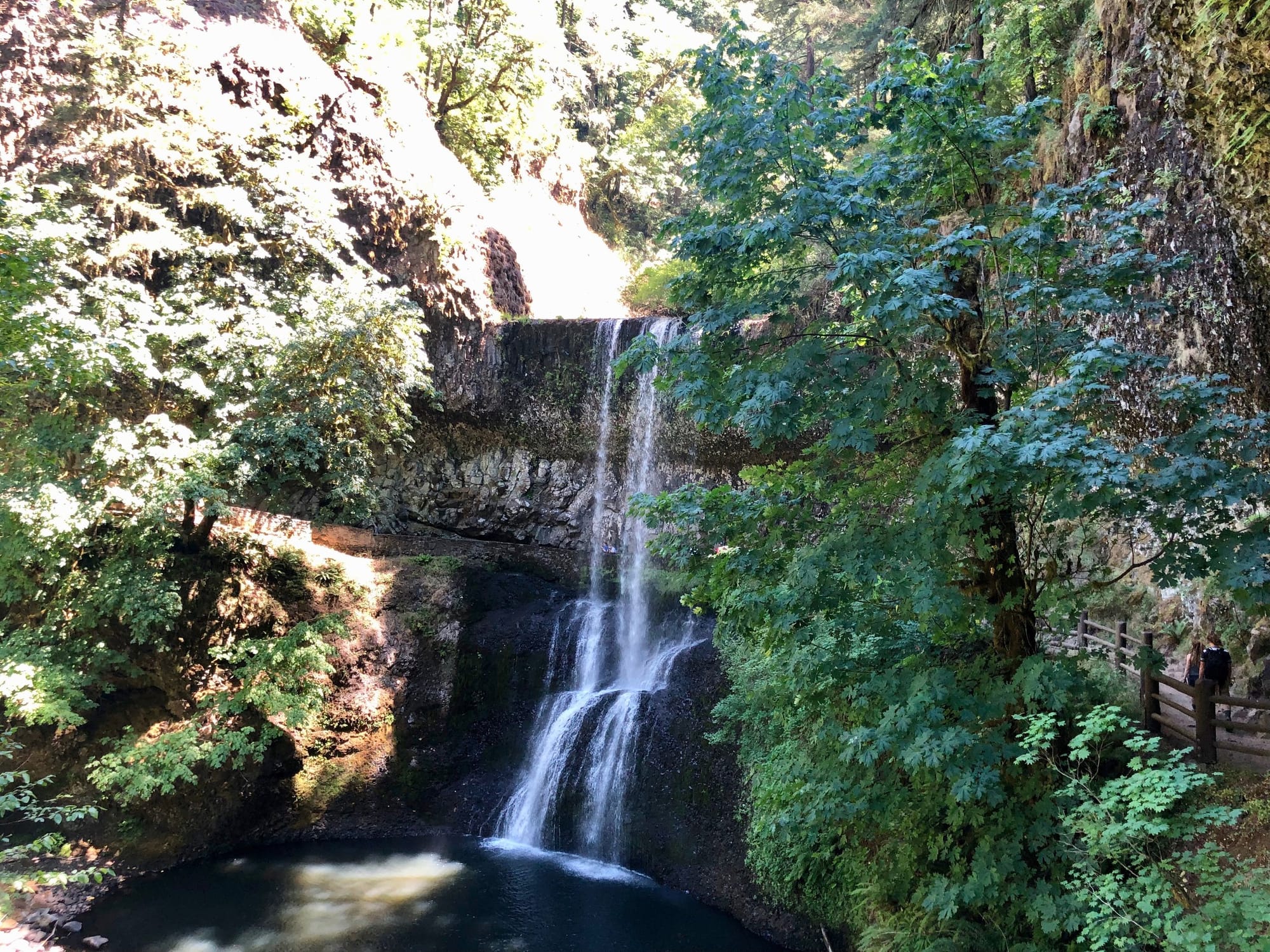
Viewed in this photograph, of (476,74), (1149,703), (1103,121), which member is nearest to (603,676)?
(1149,703)

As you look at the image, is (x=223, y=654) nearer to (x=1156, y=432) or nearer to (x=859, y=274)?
(x=859, y=274)

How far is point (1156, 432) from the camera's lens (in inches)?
386

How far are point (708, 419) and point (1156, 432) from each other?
672cm

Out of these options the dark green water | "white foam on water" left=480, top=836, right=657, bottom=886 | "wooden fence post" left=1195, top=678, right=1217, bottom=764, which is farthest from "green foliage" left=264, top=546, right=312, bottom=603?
"wooden fence post" left=1195, top=678, right=1217, bottom=764

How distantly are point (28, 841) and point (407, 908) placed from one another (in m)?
5.54

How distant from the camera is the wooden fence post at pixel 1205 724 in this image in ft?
21.4

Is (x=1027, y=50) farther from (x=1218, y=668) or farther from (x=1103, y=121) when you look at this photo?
(x=1218, y=668)

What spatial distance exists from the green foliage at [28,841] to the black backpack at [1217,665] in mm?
10573

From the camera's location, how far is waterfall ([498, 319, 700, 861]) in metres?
12.2

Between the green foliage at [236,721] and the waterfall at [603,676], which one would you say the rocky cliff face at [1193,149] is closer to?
the waterfall at [603,676]

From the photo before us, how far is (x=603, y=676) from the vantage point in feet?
50.3

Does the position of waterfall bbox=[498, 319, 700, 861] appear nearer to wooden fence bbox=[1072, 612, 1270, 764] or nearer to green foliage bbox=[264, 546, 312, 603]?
green foliage bbox=[264, 546, 312, 603]

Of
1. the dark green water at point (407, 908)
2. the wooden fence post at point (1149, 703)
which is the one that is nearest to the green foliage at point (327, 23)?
the dark green water at point (407, 908)

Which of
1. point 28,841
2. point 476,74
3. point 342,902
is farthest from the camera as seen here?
point 476,74
